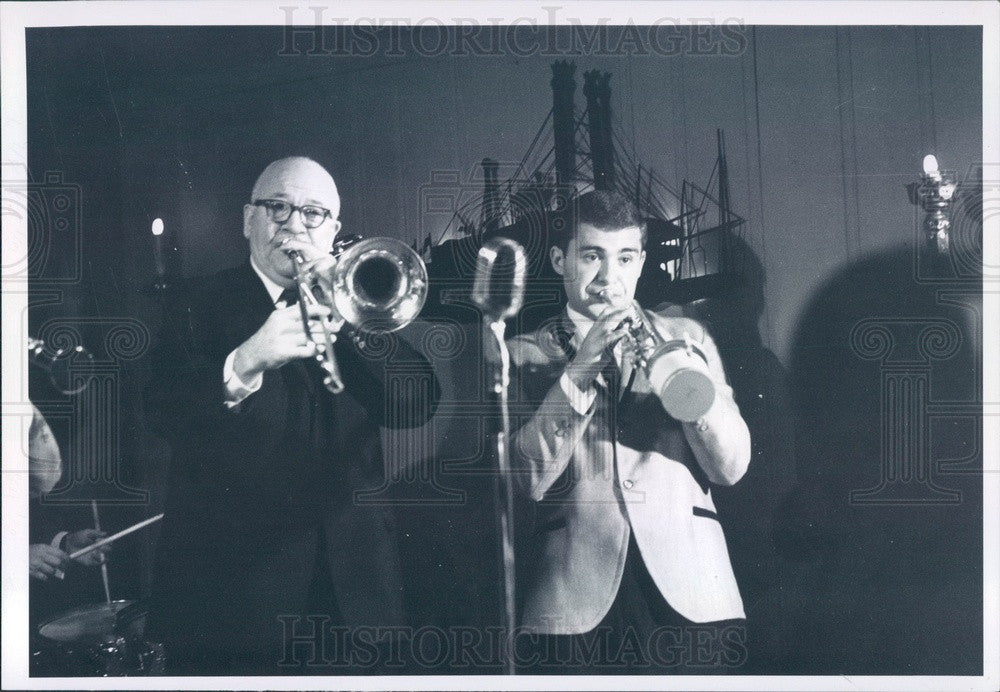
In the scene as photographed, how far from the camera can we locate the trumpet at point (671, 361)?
291cm

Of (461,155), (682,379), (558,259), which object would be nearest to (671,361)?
(682,379)

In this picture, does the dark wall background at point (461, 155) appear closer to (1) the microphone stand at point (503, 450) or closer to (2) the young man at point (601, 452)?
(1) the microphone stand at point (503, 450)

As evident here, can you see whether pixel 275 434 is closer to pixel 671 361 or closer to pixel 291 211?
pixel 291 211

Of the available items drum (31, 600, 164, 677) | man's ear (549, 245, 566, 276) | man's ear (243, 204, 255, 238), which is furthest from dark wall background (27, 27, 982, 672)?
man's ear (549, 245, 566, 276)

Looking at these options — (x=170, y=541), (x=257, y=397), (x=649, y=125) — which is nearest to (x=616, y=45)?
(x=649, y=125)

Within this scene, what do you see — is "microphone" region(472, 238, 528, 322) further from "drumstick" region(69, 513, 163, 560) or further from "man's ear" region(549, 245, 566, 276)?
"drumstick" region(69, 513, 163, 560)

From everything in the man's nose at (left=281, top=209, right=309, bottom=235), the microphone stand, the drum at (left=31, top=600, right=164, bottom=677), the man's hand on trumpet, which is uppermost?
the man's nose at (left=281, top=209, right=309, bottom=235)

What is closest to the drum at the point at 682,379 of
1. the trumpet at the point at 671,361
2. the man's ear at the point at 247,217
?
the trumpet at the point at 671,361

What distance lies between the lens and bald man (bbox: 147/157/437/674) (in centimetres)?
288

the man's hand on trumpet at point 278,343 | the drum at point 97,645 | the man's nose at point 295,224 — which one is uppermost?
the man's nose at point 295,224

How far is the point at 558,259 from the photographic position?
2891 millimetres

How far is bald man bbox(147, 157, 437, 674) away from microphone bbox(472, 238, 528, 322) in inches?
11.8

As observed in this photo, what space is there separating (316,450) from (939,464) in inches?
84.1
